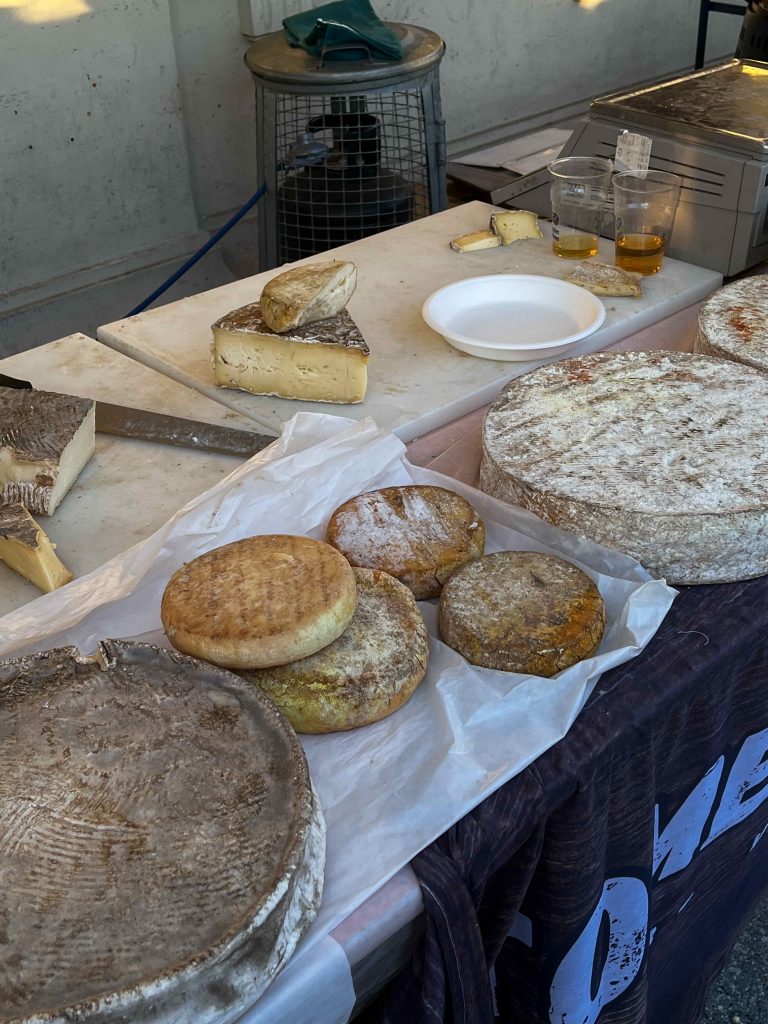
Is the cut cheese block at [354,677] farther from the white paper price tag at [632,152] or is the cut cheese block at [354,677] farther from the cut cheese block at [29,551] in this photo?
the white paper price tag at [632,152]

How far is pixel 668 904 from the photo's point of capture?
1489 millimetres

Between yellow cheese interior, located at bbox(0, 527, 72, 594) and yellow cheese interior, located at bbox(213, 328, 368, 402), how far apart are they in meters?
0.59

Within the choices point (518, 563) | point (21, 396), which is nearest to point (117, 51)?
point (21, 396)

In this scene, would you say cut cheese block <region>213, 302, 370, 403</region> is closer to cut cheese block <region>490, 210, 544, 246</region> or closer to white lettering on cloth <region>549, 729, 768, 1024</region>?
cut cheese block <region>490, 210, 544, 246</region>

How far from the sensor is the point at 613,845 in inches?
49.0

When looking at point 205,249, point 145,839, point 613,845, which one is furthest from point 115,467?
point 205,249

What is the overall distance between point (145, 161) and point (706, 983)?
11.6ft

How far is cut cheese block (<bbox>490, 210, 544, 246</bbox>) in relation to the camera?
7.91 ft

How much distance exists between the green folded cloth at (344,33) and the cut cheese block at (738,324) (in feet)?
5.52

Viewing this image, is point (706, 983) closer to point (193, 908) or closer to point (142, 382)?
point (193, 908)

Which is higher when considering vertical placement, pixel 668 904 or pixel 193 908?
pixel 193 908

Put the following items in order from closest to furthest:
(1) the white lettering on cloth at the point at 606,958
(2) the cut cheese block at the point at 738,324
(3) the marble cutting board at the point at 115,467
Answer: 1. (1) the white lettering on cloth at the point at 606,958
2. (3) the marble cutting board at the point at 115,467
3. (2) the cut cheese block at the point at 738,324

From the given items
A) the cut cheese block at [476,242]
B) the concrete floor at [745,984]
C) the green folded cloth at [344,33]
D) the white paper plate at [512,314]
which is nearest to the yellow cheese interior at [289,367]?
the white paper plate at [512,314]

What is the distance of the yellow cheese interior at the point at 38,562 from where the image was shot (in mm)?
1316
